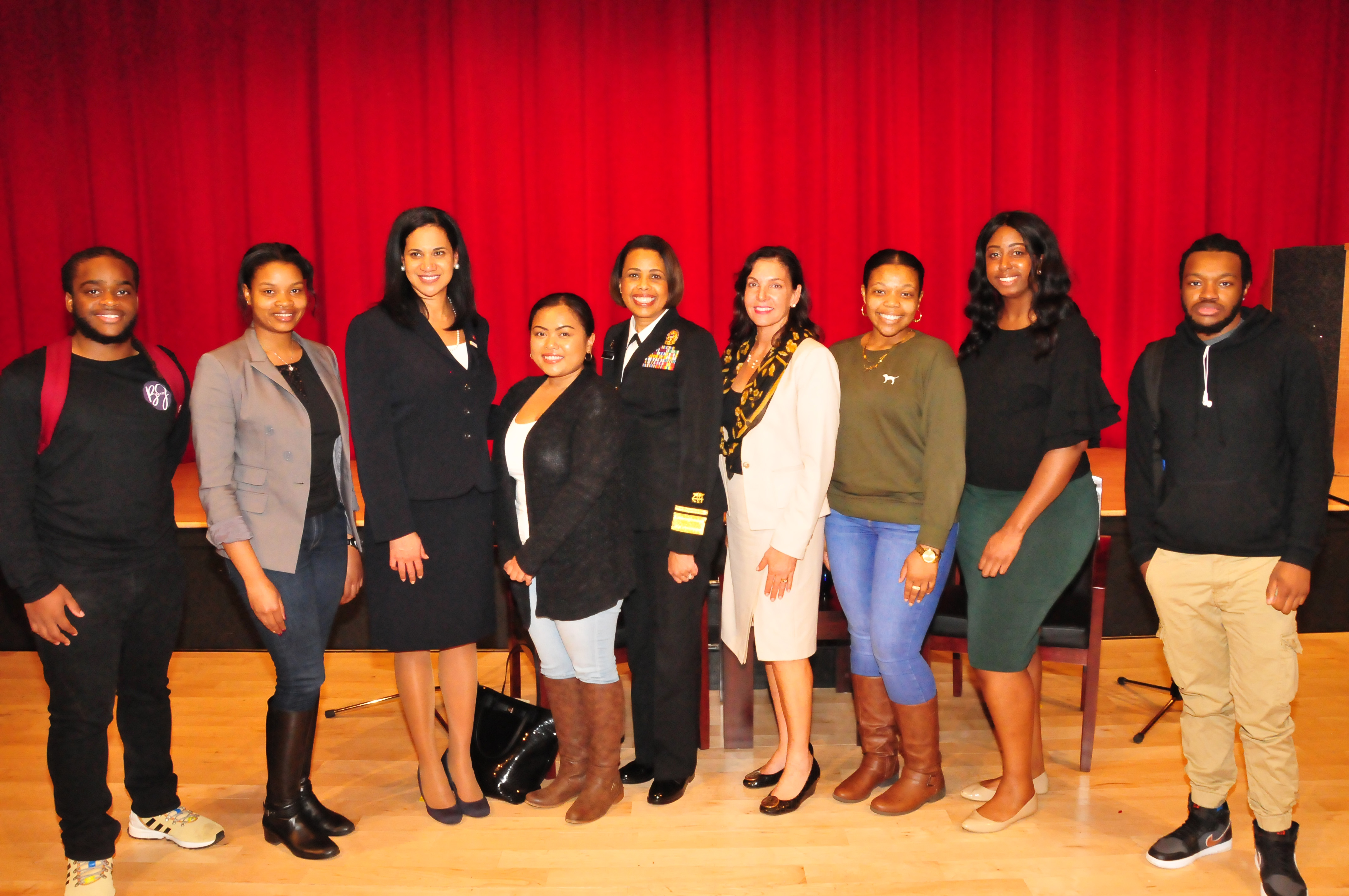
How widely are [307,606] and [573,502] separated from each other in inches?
27.8

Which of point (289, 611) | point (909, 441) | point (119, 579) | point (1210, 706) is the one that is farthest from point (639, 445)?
point (1210, 706)

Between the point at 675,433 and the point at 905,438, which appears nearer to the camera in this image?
the point at 905,438

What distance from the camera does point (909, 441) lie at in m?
2.32

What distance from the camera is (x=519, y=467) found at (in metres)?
2.34

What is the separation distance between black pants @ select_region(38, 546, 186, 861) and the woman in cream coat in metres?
1.43

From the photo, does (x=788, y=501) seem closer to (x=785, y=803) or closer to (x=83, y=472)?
(x=785, y=803)

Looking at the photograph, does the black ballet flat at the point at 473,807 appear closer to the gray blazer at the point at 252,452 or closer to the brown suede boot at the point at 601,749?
the brown suede boot at the point at 601,749

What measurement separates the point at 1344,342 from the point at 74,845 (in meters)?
4.97

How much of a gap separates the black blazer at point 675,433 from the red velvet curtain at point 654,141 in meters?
2.91

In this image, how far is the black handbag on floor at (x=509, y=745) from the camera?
256cm

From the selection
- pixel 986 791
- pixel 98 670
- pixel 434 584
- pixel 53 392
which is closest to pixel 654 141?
pixel 434 584

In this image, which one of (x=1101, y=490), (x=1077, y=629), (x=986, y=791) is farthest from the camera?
(x=1101, y=490)

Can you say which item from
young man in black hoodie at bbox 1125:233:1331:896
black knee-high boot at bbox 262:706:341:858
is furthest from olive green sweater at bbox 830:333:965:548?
black knee-high boot at bbox 262:706:341:858

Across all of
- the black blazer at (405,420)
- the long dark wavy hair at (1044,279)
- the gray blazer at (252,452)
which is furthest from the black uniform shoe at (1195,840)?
the gray blazer at (252,452)
